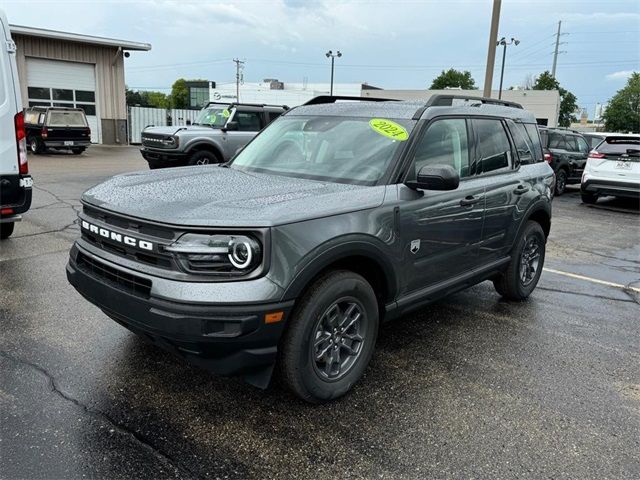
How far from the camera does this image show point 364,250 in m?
3.13

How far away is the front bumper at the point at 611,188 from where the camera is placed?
1195 cm

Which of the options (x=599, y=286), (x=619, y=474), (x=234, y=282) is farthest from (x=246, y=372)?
(x=599, y=286)

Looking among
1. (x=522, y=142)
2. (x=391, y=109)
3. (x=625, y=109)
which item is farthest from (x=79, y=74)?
(x=625, y=109)

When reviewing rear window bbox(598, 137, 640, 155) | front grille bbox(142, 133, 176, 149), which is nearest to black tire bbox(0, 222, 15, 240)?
front grille bbox(142, 133, 176, 149)

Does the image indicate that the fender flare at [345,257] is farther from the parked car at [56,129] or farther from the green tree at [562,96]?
the green tree at [562,96]

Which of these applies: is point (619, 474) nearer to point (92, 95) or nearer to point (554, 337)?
point (554, 337)

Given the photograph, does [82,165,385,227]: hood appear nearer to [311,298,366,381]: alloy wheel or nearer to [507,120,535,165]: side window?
[311,298,366,381]: alloy wheel

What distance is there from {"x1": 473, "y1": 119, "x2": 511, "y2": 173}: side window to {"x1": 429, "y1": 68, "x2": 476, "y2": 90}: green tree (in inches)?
3514

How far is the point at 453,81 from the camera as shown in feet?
297

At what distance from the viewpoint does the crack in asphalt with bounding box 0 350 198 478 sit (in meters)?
2.54

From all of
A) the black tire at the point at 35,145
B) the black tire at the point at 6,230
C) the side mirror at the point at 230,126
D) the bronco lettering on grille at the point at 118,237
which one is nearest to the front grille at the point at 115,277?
the bronco lettering on grille at the point at 118,237

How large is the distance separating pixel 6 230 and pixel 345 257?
18.5 ft

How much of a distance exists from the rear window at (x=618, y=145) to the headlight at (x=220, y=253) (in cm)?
1221

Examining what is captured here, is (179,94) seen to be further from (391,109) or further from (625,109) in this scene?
(391,109)
